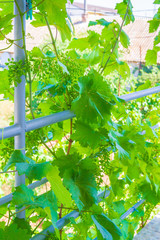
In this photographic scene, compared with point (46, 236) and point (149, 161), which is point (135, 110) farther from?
point (46, 236)

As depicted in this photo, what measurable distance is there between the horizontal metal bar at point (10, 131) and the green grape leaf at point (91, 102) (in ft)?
0.49

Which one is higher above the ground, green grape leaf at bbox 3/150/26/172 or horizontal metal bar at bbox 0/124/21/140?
horizontal metal bar at bbox 0/124/21/140

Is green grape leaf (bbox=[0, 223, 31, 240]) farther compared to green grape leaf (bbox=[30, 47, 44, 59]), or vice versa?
green grape leaf (bbox=[30, 47, 44, 59])

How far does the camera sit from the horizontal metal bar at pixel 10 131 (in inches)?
22.4

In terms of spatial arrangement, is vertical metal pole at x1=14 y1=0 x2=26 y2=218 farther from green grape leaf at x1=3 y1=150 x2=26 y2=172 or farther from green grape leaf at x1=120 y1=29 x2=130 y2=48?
green grape leaf at x1=120 y1=29 x2=130 y2=48

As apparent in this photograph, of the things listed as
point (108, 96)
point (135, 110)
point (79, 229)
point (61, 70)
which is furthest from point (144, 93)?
point (135, 110)

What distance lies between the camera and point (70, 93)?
2.72 ft

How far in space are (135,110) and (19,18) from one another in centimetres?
221

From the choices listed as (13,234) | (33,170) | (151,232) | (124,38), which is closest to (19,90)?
(33,170)

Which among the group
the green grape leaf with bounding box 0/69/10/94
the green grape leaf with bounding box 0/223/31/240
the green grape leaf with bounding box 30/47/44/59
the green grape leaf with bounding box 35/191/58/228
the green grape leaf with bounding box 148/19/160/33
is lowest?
the green grape leaf with bounding box 0/223/31/240

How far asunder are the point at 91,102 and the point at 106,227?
368 millimetres

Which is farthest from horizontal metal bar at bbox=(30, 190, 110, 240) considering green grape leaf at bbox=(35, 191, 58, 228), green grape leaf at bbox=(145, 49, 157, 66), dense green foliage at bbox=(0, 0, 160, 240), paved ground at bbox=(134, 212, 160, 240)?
green grape leaf at bbox=(145, 49, 157, 66)

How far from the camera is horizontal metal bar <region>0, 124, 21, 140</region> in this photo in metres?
0.57

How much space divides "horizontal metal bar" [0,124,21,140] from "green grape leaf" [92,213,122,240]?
1.16ft
